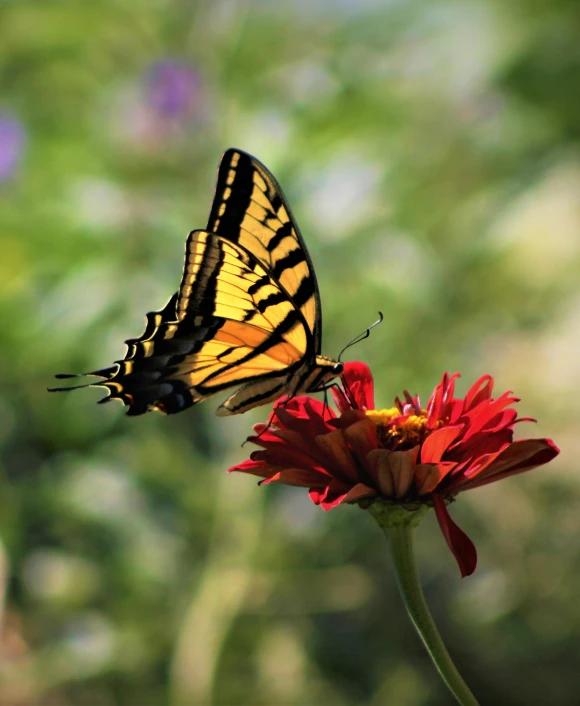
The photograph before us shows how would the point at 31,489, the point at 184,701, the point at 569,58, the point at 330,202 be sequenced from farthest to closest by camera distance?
1. the point at 31,489
2. the point at 569,58
3. the point at 330,202
4. the point at 184,701

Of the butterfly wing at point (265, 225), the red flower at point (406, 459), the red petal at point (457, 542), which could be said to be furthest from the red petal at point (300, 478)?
the butterfly wing at point (265, 225)

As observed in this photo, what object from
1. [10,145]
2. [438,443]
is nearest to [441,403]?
[438,443]

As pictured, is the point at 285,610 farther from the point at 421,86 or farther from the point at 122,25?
the point at 122,25

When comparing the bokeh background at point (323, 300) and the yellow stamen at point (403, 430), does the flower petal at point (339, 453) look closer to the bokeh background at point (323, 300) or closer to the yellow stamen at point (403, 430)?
the yellow stamen at point (403, 430)

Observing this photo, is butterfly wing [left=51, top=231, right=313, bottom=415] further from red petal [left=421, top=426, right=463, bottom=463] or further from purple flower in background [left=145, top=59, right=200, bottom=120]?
purple flower in background [left=145, top=59, right=200, bottom=120]

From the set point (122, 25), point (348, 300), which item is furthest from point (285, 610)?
point (122, 25)

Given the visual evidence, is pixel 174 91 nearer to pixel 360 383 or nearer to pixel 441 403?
pixel 360 383
